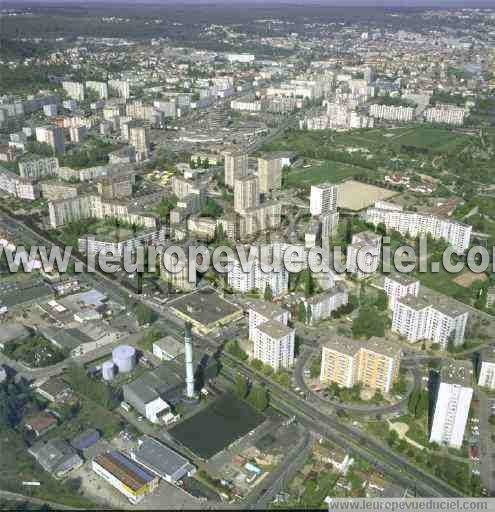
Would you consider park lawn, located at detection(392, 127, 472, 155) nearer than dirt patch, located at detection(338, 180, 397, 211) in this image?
No

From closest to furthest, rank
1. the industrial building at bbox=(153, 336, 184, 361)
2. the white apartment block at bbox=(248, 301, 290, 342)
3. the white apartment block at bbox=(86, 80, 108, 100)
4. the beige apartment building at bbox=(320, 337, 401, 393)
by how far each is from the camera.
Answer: the beige apartment building at bbox=(320, 337, 401, 393) → the industrial building at bbox=(153, 336, 184, 361) → the white apartment block at bbox=(248, 301, 290, 342) → the white apartment block at bbox=(86, 80, 108, 100)

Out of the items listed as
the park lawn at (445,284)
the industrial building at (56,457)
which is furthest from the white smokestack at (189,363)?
the park lawn at (445,284)

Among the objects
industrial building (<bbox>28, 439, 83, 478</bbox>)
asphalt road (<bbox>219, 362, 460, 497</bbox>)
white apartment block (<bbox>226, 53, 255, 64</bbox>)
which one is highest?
white apartment block (<bbox>226, 53, 255, 64</bbox>)

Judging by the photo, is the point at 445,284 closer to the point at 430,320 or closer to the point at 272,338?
the point at 430,320

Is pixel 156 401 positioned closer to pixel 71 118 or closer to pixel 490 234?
pixel 490 234

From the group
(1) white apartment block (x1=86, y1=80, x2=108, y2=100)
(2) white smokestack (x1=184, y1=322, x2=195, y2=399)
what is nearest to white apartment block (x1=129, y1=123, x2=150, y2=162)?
(1) white apartment block (x1=86, y1=80, x2=108, y2=100)

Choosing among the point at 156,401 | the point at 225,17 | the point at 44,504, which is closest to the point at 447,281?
the point at 156,401

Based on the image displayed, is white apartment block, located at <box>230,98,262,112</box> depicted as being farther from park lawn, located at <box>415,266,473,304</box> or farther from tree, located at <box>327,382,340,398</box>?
tree, located at <box>327,382,340,398</box>

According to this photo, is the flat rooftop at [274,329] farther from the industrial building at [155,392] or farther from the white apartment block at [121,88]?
the white apartment block at [121,88]
